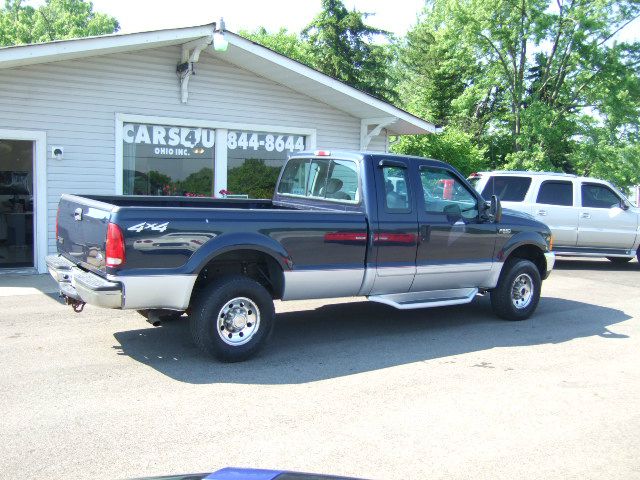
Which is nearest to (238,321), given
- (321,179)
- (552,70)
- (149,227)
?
(149,227)

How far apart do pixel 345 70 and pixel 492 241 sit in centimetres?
2391

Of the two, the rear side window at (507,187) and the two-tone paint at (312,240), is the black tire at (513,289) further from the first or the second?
the rear side window at (507,187)

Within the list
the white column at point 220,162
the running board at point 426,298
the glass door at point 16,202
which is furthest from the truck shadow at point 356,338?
the glass door at point 16,202

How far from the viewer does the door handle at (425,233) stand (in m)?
6.94

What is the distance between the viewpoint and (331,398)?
5059mm

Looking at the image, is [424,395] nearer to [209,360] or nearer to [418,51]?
[209,360]

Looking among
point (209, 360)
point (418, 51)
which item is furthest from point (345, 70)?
point (209, 360)

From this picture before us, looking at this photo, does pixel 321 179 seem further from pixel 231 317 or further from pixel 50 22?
pixel 50 22

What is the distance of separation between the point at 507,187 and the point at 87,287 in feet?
33.3

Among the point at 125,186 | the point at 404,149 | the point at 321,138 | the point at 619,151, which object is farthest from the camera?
the point at 619,151

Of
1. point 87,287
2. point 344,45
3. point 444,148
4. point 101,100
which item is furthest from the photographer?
point 344,45

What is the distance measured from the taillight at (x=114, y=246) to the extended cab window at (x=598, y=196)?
11.0m

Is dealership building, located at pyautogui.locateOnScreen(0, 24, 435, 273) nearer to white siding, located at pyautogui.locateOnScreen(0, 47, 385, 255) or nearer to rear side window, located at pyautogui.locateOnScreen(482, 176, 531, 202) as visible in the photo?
white siding, located at pyautogui.locateOnScreen(0, 47, 385, 255)

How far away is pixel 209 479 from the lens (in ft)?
6.39
